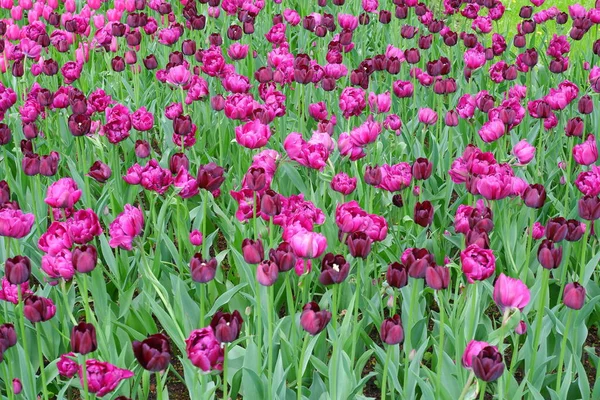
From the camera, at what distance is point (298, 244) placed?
7.27ft

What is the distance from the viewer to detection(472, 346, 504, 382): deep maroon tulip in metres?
1.78

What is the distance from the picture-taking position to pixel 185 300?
2.75m

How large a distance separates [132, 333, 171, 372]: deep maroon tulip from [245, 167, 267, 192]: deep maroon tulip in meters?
0.83

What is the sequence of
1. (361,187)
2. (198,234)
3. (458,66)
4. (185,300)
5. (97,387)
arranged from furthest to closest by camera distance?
1. (458,66)
2. (361,187)
3. (198,234)
4. (185,300)
5. (97,387)

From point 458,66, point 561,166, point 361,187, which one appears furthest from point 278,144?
point 458,66

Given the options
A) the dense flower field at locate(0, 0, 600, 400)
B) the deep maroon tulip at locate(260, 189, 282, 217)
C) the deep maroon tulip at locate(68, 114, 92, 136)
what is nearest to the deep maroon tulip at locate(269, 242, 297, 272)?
the dense flower field at locate(0, 0, 600, 400)

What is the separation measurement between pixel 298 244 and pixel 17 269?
27.1 inches

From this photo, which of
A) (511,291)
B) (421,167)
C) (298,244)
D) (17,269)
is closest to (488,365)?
(511,291)

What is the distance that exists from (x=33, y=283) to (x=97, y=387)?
1.62 m

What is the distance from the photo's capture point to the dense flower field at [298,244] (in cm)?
219

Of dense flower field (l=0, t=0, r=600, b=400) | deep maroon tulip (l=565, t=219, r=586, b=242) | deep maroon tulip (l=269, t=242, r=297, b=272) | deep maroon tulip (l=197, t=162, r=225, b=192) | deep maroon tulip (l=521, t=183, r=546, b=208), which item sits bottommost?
dense flower field (l=0, t=0, r=600, b=400)

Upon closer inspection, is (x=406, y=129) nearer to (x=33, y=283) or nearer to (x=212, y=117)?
(x=212, y=117)

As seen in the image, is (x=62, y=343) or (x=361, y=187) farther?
(x=361, y=187)

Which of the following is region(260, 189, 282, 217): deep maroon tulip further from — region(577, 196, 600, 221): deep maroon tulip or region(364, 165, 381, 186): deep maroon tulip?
region(577, 196, 600, 221): deep maroon tulip
